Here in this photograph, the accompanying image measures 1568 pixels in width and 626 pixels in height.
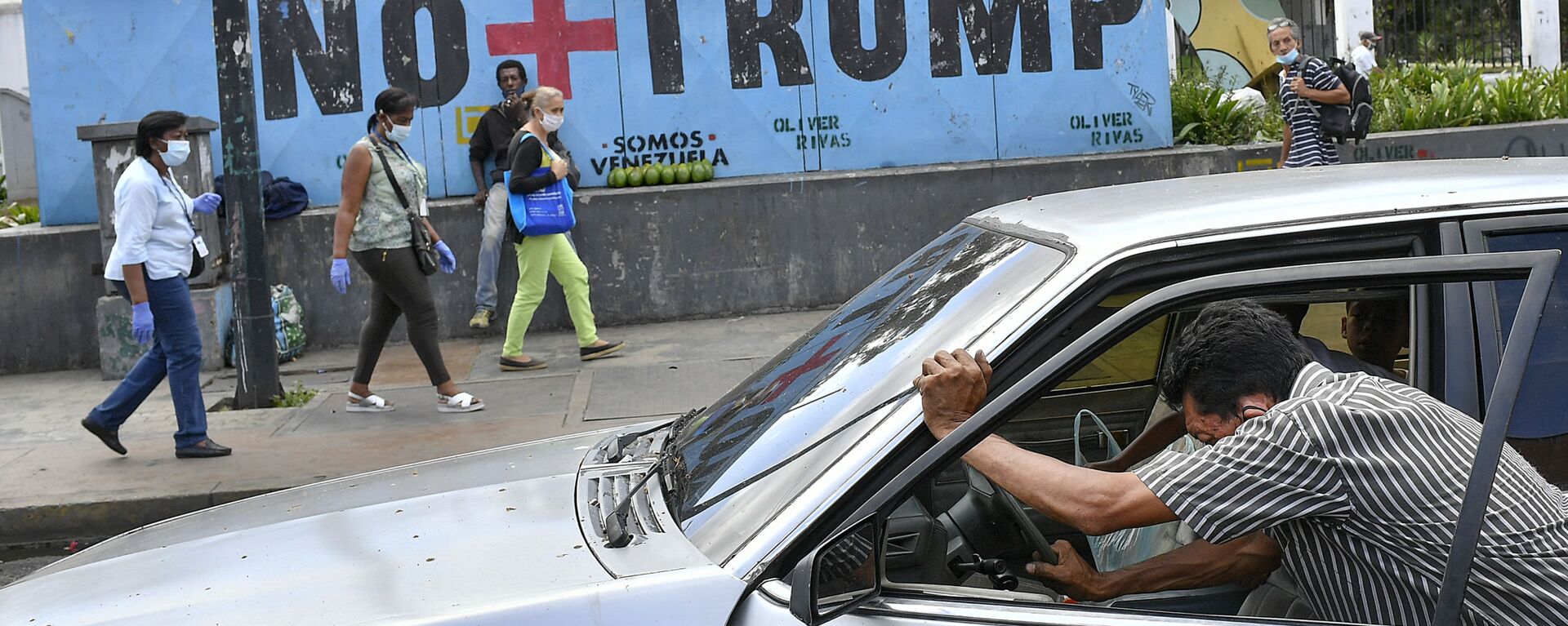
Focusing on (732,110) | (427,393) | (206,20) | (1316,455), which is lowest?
(427,393)

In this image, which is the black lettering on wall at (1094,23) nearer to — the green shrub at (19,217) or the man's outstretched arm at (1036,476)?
the green shrub at (19,217)

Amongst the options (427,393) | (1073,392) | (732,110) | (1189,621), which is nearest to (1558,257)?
(1189,621)

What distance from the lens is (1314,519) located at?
2232 mm

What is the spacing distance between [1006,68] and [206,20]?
619 centimetres

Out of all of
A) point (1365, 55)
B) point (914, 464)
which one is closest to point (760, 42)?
point (914, 464)

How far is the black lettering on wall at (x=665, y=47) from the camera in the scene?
10.8 m

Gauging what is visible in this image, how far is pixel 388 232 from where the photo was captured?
7504 mm

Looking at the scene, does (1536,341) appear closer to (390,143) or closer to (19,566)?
(19,566)

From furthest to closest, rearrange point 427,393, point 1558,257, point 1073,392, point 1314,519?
point 427,393
point 1073,392
point 1314,519
point 1558,257

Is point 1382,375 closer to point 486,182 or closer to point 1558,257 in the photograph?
point 1558,257

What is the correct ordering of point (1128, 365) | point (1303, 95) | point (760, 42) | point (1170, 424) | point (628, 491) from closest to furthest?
point (628, 491) < point (1170, 424) < point (1128, 365) < point (1303, 95) < point (760, 42)

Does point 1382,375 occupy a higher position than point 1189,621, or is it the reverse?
point 1382,375

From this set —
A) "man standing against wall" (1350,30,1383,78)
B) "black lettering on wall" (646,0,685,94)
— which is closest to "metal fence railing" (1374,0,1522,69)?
"man standing against wall" (1350,30,1383,78)

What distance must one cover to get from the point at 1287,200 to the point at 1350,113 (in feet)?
25.7
